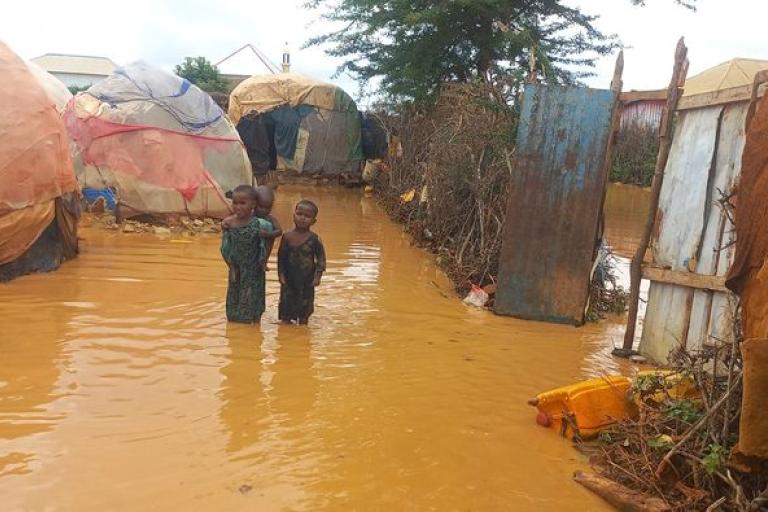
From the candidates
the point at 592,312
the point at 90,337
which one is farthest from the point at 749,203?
the point at 90,337

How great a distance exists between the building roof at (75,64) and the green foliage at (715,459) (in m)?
42.7

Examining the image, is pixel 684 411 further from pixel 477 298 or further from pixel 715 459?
pixel 477 298

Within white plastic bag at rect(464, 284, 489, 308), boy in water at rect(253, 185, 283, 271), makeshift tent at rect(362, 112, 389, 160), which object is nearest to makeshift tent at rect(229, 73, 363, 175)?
makeshift tent at rect(362, 112, 389, 160)

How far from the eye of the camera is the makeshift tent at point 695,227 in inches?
162

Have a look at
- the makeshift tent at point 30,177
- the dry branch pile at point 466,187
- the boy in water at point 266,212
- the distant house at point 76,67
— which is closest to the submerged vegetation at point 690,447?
the boy in water at point 266,212

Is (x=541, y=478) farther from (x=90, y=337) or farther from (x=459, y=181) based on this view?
(x=459, y=181)

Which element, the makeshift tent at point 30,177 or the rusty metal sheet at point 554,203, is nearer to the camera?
the rusty metal sheet at point 554,203

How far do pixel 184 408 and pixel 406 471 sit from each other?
1.30 meters

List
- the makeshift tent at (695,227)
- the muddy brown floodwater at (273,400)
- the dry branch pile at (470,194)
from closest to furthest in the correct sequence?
the muddy brown floodwater at (273,400), the makeshift tent at (695,227), the dry branch pile at (470,194)

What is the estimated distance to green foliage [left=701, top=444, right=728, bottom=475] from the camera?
259 cm

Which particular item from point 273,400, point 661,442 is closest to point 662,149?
point 661,442

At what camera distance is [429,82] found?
12.5m

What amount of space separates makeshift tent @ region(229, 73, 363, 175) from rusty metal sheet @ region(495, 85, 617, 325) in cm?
1229

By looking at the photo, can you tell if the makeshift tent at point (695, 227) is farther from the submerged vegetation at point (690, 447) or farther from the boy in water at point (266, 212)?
the boy in water at point (266, 212)
